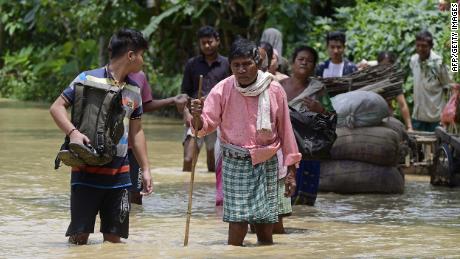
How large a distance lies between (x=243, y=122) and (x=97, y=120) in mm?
984

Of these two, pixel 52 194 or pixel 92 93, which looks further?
pixel 52 194

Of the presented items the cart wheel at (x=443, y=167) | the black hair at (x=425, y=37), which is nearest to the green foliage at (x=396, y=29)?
the black hair at (x=425, y=37)

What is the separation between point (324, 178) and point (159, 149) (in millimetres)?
5054

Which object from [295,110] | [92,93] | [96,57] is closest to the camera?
[92,93]

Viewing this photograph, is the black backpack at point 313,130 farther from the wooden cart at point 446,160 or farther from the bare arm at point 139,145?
the wooden cart at point 446,160

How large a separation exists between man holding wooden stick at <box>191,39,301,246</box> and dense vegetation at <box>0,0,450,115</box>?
7.21 meters

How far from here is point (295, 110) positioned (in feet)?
31.2

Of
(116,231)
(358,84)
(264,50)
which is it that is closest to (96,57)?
(358,84)

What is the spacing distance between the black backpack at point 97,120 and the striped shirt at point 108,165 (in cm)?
6

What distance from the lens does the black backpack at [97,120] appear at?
23.5 ft

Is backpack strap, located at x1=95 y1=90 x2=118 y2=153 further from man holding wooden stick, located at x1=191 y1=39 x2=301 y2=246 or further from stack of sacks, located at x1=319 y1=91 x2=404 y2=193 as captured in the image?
stack of sacks, located at x1=319 y1=91 x2=404 y2=193

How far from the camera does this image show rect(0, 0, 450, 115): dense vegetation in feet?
53.1

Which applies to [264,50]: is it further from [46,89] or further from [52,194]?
[46,89]

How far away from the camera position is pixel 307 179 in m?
10.1
